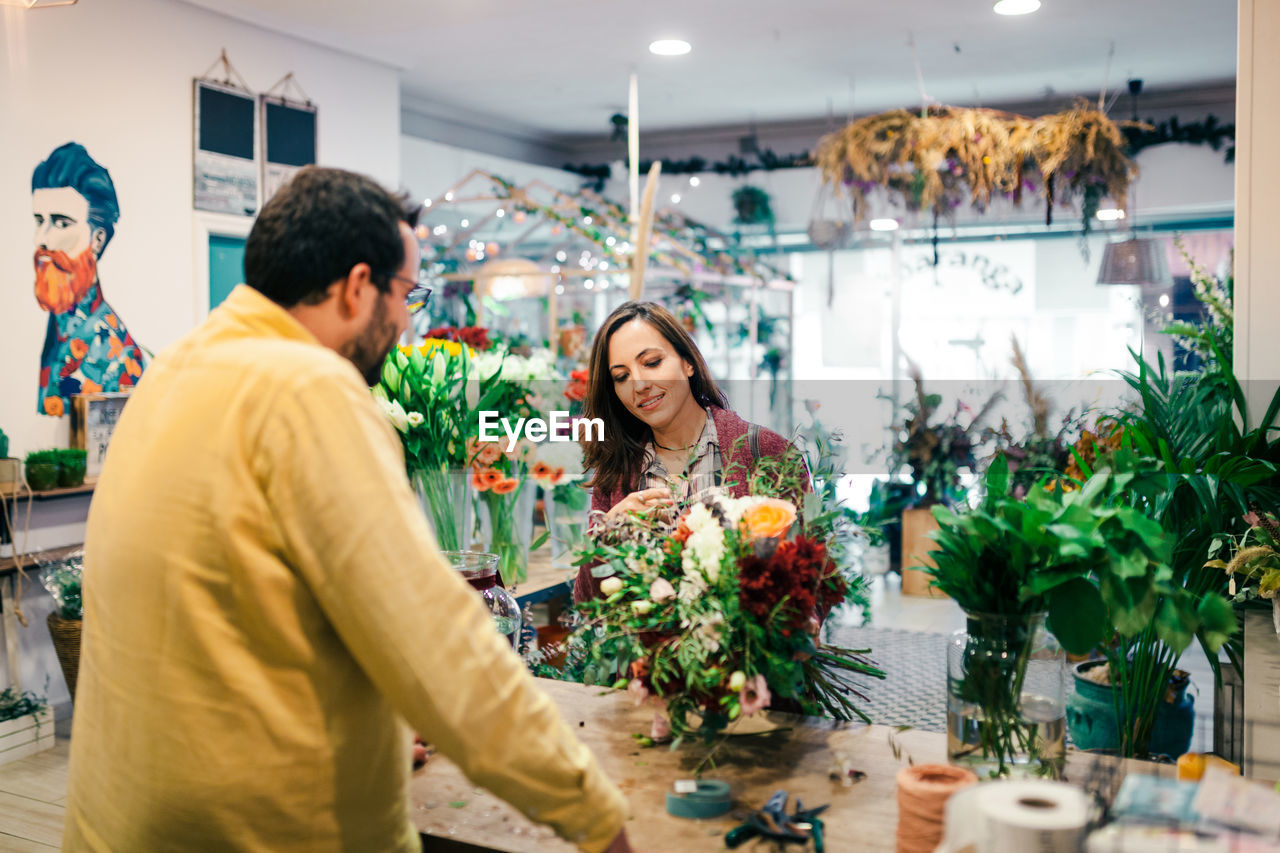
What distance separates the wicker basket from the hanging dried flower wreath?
4.53 metres

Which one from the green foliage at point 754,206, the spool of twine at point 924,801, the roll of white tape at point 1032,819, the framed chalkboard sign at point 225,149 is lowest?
the spool of twine at point 924,801

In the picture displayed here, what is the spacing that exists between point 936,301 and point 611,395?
623 cm

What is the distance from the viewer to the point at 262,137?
204 inches

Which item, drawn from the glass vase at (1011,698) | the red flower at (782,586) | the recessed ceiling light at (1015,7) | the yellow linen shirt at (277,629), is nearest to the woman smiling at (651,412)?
the red flower at (782,586)

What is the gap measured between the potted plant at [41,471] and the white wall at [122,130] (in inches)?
6.6

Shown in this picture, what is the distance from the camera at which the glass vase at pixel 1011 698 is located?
138 centimetres

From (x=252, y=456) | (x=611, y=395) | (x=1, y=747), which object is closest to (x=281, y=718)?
(x=252, y=456)

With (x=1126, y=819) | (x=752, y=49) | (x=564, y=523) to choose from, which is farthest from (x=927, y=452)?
(x=1126, y=819)

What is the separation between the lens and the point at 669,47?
5.78 metres

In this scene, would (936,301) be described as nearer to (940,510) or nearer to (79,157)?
(79,157)

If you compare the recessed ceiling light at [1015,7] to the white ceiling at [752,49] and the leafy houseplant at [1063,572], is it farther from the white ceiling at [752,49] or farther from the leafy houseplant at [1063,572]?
the leafy houseplant at [1063,572]

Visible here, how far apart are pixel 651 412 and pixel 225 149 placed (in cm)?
355

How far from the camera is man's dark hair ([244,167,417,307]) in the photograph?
3.67ft

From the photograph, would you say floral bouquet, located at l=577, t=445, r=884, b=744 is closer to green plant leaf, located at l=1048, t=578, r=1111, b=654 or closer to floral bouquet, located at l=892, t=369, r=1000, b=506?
green plant leaf, located at l=1048, t=578, r=1111, b=654
